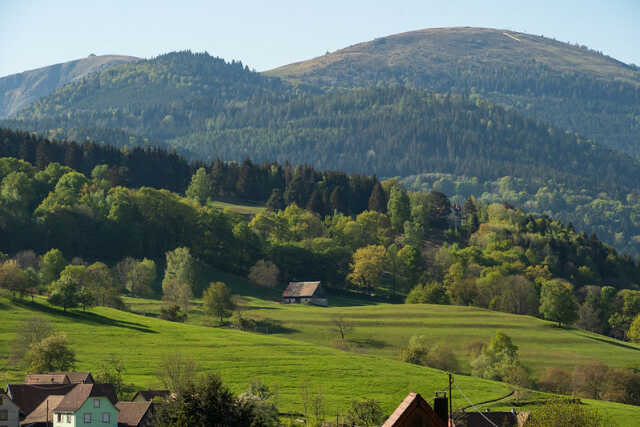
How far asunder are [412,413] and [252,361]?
77.2 metres

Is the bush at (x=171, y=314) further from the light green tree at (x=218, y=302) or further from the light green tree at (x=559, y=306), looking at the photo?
the light green tree at (x=559, y=306)

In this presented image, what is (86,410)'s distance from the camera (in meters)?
87.2

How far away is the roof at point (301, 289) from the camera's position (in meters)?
181

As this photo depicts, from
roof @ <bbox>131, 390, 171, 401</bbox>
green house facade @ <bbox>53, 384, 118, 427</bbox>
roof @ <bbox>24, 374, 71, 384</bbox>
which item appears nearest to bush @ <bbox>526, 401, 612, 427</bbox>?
roof @ <bbox>131, 390, 171, 401</bbox>

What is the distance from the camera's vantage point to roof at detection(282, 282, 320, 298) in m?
181

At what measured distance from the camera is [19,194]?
197625 mm

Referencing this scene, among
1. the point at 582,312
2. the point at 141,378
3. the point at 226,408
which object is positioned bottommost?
the point at 582,312

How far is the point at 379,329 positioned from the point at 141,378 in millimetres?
51022

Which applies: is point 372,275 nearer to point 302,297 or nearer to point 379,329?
point 302,297

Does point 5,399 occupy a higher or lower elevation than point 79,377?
higher

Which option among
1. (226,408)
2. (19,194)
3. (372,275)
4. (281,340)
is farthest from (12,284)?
(226,408)

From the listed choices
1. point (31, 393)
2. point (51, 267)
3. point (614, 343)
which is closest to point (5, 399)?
point (31, 393)

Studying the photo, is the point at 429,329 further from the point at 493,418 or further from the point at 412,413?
the point at 412,413

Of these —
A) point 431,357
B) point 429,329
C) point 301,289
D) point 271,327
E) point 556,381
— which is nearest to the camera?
point 556,381
